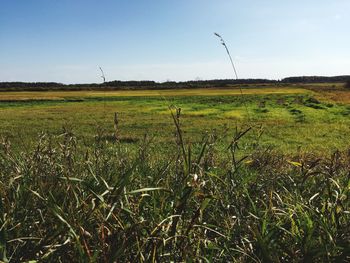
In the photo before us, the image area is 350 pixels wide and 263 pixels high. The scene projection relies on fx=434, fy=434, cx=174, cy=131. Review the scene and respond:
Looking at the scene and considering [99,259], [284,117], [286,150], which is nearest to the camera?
[99,259]

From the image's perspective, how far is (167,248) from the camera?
106 inches

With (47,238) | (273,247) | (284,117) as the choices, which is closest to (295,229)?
(273,247)

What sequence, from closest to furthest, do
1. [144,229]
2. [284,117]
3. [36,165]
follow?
1. [144,229]
2. [36,165]
3. [284,117]

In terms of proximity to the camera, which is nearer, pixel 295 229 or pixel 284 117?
pixel 295 229

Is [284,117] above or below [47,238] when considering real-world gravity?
below

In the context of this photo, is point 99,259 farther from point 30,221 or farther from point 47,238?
point 30,221

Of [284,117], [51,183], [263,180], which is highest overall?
[51,183]

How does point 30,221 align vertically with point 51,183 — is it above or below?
below

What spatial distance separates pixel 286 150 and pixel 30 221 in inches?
536

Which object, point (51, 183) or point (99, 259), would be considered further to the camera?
point (51, 183)

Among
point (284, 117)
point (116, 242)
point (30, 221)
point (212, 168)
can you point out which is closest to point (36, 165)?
point (30, 221)

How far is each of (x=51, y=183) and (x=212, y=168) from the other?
6.34 feet

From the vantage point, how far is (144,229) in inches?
110

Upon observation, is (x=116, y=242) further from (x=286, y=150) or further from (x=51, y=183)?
(x=286, y=150)
